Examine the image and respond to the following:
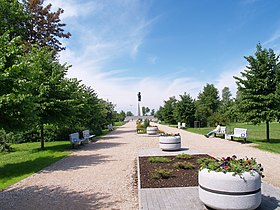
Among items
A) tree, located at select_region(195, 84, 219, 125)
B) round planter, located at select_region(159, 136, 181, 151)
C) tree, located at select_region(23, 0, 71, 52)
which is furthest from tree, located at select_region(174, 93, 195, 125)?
round planter, located at select_region(159, 136, 181, 151)

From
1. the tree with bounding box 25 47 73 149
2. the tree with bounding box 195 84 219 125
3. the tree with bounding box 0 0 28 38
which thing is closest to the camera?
the tree with bounding box 25 47 73 149

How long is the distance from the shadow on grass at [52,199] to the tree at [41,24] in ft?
58.3

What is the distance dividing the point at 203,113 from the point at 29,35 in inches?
946

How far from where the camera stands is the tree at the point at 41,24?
2212 cm

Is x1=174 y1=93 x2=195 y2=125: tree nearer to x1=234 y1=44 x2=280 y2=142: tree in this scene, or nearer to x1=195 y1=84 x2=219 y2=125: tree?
x1=195 y1=84 x2=219 y2=125: tree

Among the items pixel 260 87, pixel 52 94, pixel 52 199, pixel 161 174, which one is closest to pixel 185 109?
pixel 260 87

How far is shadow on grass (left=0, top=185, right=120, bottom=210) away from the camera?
18.1 feet

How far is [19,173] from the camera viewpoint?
9062 mm

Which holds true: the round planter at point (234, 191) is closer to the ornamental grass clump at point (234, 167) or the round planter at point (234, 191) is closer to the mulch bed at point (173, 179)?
the ornamental grass clump at point (234, 167)

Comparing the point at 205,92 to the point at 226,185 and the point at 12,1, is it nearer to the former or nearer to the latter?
the point at 12,1

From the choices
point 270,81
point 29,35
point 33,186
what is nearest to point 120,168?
point 33,186

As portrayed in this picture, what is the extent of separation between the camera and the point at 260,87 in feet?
49.3

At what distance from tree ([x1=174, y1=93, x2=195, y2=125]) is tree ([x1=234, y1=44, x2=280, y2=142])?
18.0 m

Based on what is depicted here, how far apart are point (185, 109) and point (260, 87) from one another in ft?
64.6
